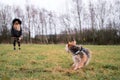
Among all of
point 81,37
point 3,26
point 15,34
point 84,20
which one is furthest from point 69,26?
point 15,34

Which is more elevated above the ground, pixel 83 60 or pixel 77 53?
pixel 77 53

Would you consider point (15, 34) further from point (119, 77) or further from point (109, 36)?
point (109, 36)

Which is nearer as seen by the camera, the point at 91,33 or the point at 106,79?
the point at 106,79

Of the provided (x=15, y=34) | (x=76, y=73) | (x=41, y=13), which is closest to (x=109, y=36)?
(x=41, y=13)

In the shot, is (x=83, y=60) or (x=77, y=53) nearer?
(x=77, y=53)

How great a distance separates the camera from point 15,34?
617 inches

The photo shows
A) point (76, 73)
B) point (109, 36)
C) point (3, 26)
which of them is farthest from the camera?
point (3, 26)

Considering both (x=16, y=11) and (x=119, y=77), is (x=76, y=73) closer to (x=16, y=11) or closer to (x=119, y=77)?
(x=119, y=77)

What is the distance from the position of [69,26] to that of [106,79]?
44189mm

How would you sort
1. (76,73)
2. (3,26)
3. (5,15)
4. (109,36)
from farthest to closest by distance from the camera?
(5,15)
(3,26)
(109,36)
(76,73)

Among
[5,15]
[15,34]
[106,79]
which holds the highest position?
[5,15]

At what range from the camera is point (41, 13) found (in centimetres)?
5619

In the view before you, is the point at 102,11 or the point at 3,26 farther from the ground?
the point at 102,11

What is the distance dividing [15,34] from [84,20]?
122ft
